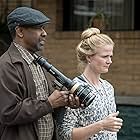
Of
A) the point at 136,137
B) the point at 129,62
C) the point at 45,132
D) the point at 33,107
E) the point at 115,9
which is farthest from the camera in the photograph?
the point at 115,9

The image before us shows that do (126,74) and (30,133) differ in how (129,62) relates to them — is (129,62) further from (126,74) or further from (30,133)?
(30,133)

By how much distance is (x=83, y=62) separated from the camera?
3.29 m

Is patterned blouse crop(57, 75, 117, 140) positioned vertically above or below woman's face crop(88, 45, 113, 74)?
below

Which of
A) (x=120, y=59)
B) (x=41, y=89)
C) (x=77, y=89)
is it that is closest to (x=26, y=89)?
(x=41, y=89)

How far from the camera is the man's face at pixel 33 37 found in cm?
307

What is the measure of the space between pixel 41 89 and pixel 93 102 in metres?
0.33

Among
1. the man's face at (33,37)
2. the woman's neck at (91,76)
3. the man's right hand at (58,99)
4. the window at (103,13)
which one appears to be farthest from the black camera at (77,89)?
the window at (103,13)

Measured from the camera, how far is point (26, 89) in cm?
301

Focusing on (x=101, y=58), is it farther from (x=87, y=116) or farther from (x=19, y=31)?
(x=19, y=31)

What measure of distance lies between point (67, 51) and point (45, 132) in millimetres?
4849

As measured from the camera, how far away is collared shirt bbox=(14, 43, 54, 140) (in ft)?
10.1

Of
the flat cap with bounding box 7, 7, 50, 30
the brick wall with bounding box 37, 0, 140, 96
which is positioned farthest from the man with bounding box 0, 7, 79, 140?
the brick wall with bounding box 37, 0, 140, 96

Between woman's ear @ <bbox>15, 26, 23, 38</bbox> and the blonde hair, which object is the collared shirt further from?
the blonde hair

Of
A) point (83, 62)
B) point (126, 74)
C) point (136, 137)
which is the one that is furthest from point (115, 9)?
point (83, 62)
